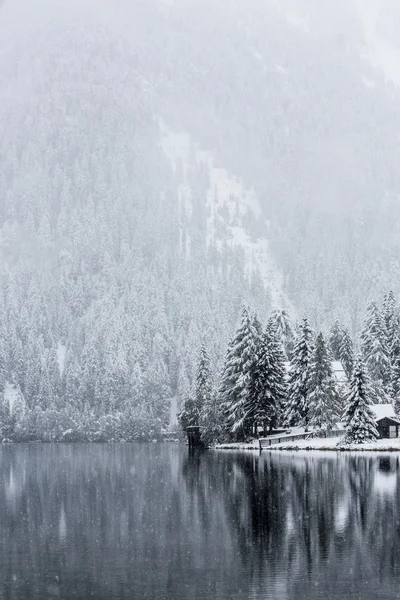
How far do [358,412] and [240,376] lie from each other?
18.2 metres

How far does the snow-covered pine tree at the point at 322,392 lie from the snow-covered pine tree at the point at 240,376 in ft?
24.4

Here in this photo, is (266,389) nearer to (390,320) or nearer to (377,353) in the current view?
(377,353)

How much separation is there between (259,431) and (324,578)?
84.3m

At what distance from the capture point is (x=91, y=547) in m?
36.5

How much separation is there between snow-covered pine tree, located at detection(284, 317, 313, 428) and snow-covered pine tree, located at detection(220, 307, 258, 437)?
17.8 feet

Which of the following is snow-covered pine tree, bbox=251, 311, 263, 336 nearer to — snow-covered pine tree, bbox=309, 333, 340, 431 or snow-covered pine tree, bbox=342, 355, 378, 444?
snow-covered pine tree, bbox=309, 333, 340, 431

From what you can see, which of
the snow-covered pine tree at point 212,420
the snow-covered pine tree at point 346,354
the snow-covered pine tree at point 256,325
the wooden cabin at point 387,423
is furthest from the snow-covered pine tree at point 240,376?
the snow-covered pine tree at point 346,354

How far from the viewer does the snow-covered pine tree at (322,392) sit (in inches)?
3979

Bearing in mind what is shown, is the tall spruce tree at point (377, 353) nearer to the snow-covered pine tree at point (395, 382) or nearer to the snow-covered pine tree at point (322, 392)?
the snow-covered pine tree at point (395, 382)

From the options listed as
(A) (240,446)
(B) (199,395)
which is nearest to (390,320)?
(B) (199,395)

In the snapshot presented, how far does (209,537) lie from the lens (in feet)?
125

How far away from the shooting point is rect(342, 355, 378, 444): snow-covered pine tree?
91938 millimetres

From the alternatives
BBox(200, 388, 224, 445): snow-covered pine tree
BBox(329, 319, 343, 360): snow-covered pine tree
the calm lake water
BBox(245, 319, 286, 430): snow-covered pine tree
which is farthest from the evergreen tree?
the calm lake water

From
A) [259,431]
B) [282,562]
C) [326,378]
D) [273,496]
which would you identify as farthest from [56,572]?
[259,431]
